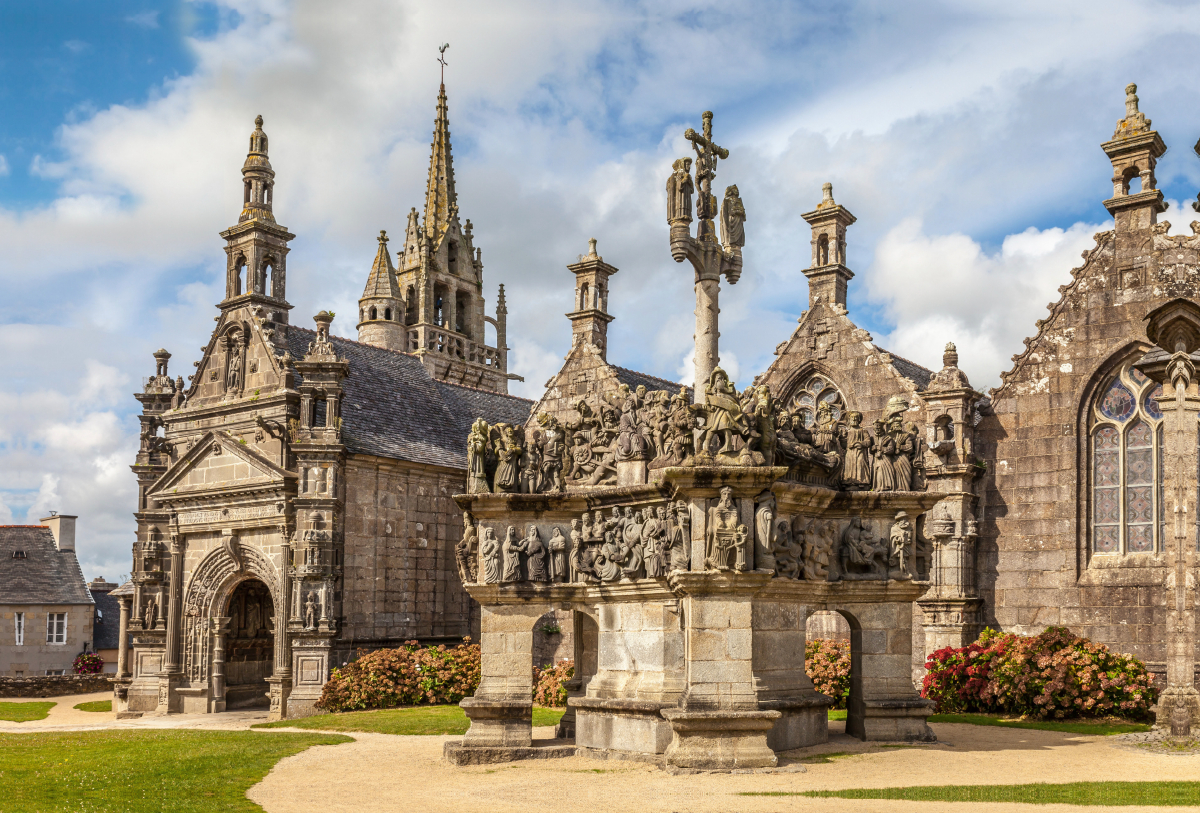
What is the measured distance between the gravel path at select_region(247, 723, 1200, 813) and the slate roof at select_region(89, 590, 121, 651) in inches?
1159

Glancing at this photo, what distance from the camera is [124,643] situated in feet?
92.0

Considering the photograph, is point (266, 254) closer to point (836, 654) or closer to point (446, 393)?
point (446, 393)

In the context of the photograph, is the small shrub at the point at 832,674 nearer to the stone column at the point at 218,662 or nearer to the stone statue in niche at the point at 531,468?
the stone statue in niche at the point at 531,468

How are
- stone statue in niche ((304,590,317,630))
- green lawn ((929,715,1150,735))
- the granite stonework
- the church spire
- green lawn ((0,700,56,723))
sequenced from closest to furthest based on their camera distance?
green lawn ((929,715,1150,735)) → stone statue in niche ((304,590,317,630)) → the granite stonework → green lawn ((0,700,56,723)) → the church spire

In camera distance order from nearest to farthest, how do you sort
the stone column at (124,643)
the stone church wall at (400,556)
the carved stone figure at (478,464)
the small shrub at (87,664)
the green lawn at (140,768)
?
1. the green lawn at (140,768)
2. the carved stone figure at (478,464)
3. the stone church wall at (400,556)
4. the stone column at (124,643)
5. the small shrub at (87,664)

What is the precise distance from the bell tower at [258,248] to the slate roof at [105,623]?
16789mm

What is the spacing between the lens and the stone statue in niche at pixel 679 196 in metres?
13.0

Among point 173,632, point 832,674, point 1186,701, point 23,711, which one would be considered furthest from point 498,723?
point 23,711

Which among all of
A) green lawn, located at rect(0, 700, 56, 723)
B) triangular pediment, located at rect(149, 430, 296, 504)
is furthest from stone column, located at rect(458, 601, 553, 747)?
green lawn, located at rect(0, 700, 56, 723)

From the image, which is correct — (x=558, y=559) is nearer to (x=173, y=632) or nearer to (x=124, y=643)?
(x=173, y=632)

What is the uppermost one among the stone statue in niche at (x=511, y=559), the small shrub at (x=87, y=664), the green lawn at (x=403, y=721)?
the stone statue in niche at (x=511, y=559)

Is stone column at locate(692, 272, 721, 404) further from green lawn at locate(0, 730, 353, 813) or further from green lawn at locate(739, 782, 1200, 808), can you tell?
green lawn at locate(0, 730, 353, 813)

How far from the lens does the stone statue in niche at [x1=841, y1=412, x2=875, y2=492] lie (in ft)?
44.1

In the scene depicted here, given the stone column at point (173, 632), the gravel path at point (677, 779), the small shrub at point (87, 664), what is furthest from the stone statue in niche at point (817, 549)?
the small shrub at point (87, 664)
